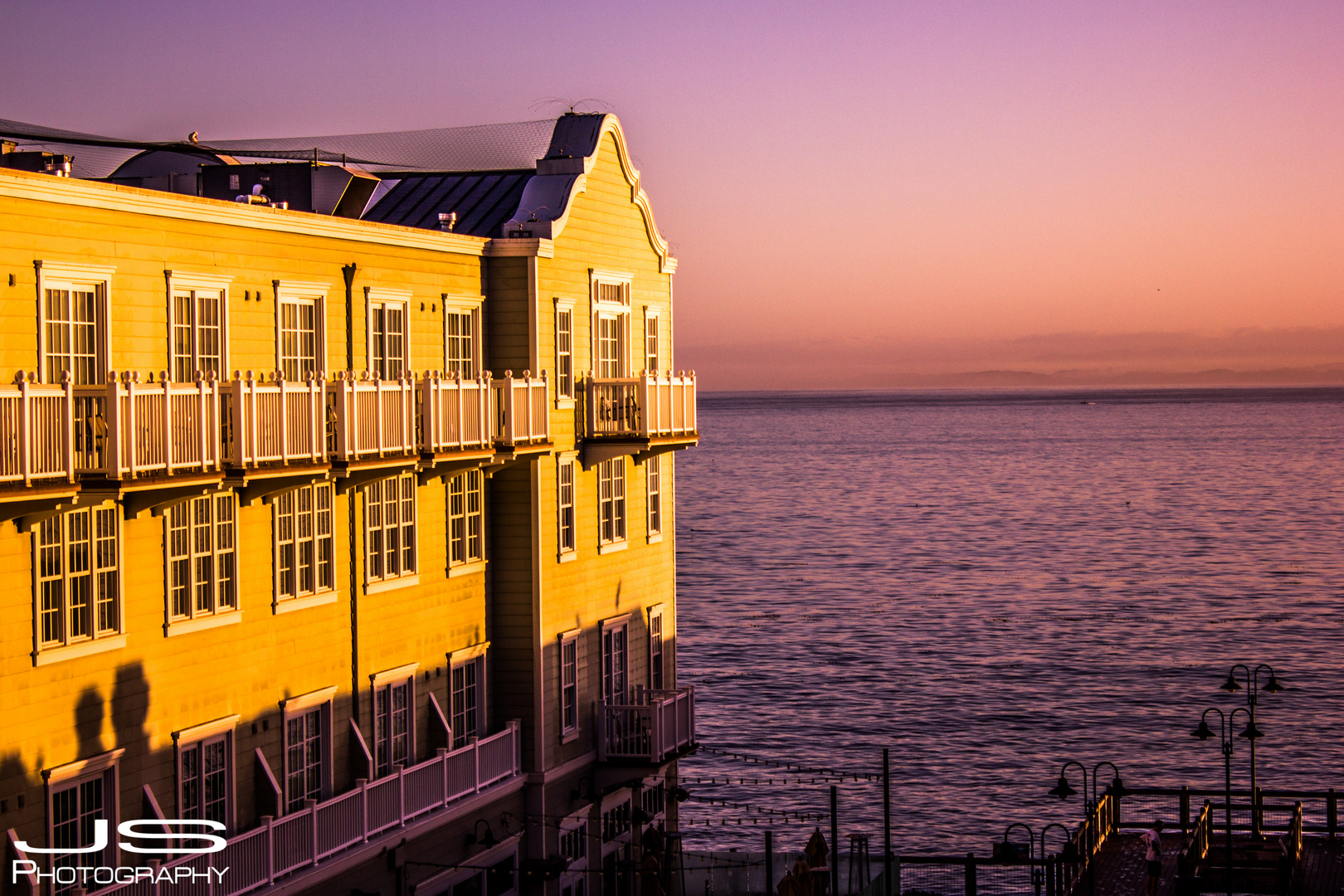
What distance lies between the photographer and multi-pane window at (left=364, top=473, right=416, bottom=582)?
98.8 feet

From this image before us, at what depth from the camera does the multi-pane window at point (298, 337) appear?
91.7ft

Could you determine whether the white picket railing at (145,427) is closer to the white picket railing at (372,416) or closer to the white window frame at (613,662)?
the white picket railing at (372,416)

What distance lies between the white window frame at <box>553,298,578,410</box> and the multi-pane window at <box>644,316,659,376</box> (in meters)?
3.78

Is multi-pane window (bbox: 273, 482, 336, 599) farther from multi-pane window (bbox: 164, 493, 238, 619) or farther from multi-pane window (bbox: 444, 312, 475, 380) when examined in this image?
multi-pane window (bbox: 444, 312, 475, 380)

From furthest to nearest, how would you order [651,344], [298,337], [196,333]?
[651,344] → [298,337] → [196,333]

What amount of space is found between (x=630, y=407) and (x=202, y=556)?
12.4m

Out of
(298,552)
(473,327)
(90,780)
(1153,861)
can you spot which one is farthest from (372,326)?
(1153,861)

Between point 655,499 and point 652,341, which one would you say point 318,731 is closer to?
point 655,499

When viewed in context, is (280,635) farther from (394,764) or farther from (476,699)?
(476,699)

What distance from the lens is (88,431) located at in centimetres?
2173

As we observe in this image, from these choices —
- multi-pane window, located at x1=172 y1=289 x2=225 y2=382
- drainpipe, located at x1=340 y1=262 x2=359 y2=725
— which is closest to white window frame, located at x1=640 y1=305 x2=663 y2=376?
drainpipe, located at x1=340 y1=262 x2=359 y2=725

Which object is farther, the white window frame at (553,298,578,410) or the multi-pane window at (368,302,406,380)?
the white window frame at (553,298,578,410)

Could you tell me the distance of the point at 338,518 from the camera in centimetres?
2906

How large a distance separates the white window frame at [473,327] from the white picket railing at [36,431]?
1116 cm
